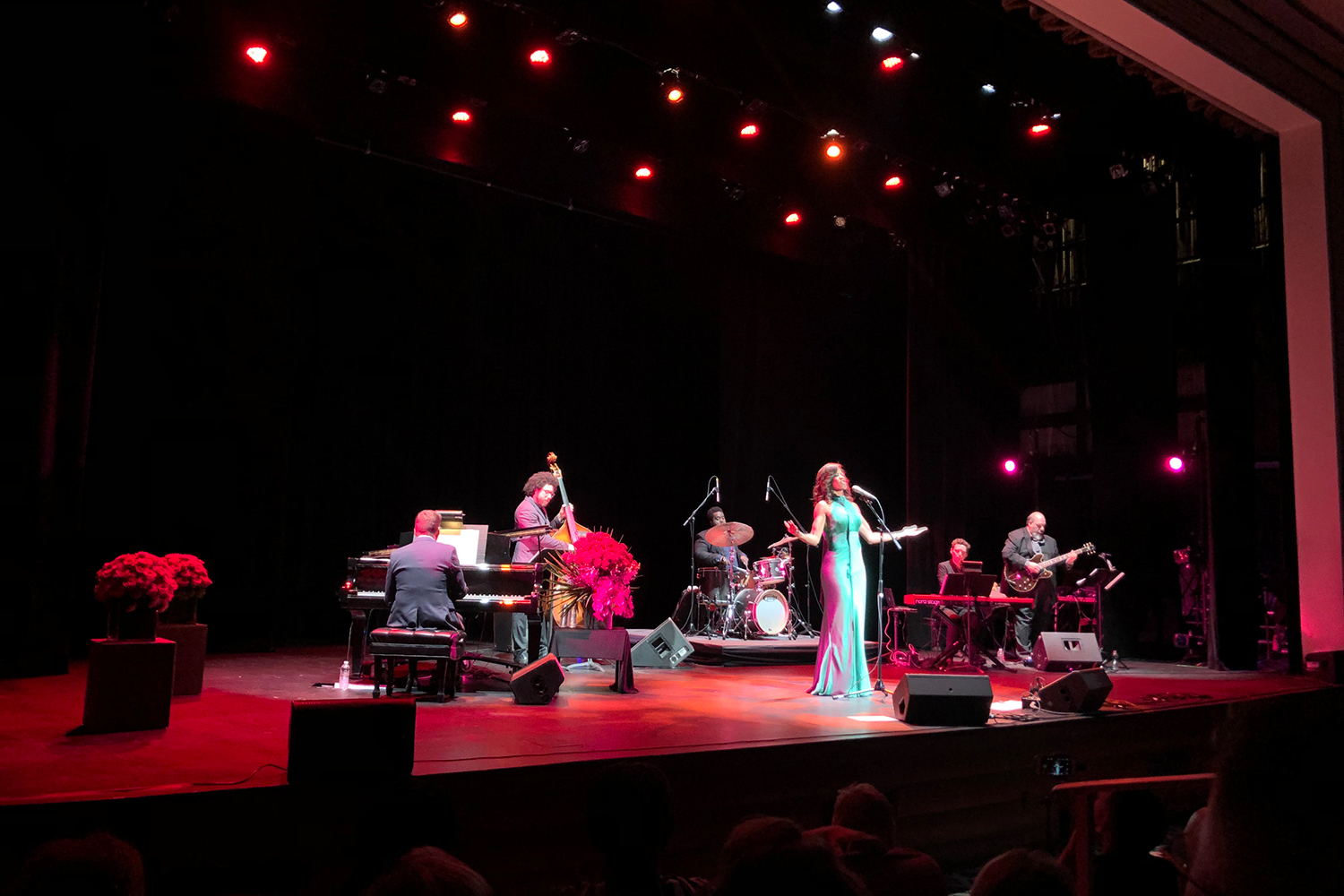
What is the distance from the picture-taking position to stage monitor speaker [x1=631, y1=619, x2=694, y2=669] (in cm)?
924

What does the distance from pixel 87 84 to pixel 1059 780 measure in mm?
8355

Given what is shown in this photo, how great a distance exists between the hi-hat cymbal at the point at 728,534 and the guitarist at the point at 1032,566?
281 cm

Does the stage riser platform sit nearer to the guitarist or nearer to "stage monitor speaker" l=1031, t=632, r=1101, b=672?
"stage monitor speaker" l=1031, t=632, r=1101, b=672

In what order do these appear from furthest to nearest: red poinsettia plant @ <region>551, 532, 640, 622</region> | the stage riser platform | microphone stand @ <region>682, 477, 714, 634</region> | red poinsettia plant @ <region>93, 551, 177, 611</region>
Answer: microphone stand @ <region>682, 477, 714, 634</region>, red poinsettia plant @ <region>551, 532, 640, 622</region>, red poinsettia plant @ <region>93, 551, 177, 611</region>, the stage riser platform

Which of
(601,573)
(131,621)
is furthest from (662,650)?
(131,621)

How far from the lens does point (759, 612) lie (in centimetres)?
1124

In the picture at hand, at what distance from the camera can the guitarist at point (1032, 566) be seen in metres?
10.3

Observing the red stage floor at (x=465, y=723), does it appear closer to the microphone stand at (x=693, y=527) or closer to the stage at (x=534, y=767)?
the stage at (x=534, y=767)

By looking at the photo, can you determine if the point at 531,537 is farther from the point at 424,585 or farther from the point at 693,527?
the point at 693,527

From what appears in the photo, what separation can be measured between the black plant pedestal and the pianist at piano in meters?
1.53

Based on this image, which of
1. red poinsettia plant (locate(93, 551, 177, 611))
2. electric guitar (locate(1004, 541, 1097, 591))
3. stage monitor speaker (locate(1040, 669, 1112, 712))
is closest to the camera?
red poinsettia plant (locate(93, 551, 177, 611))

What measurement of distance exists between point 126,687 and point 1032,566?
830 cm

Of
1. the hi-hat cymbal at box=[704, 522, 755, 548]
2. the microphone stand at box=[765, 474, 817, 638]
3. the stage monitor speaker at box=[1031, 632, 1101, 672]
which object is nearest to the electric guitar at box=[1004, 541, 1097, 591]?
the stage monitor speaker at box=[1031, 632, 1101, 672]

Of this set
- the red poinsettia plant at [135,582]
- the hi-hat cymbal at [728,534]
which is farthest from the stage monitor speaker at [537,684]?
the hi-hat cymbal at [728,534]
